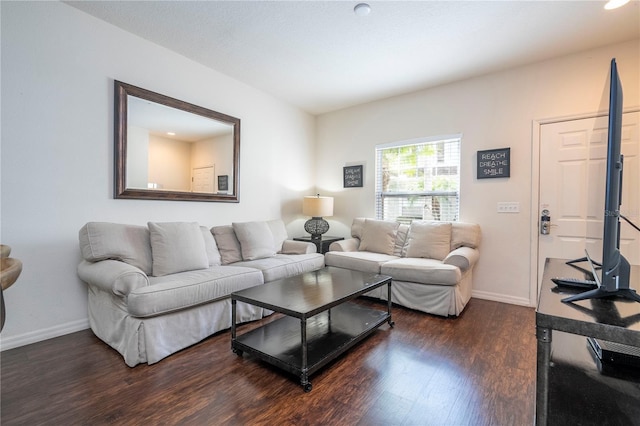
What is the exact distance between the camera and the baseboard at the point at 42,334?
2166 mm

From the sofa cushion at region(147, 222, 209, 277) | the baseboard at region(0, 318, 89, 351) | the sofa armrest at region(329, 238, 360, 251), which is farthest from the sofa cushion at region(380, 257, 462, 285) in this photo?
the baseboard at region(0, 318, 89, 351)

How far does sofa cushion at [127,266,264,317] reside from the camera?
1.95m

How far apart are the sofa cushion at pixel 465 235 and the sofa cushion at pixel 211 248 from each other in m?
2.60

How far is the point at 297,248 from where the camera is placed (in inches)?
144

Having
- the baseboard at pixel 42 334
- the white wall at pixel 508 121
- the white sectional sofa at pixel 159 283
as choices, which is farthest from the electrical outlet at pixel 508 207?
the baseboard at pixel 42 334

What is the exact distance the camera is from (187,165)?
10.8 feet

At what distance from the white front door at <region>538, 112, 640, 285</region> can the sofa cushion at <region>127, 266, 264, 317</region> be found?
307 centimetres

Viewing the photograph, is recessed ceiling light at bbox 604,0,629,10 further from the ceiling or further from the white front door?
the white front door

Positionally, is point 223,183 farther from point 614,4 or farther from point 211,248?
point 614,4

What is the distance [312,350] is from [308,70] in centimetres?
293

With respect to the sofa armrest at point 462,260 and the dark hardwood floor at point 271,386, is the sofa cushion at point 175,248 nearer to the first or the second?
the dark hardwood floor at point 271,386

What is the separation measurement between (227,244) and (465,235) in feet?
8.68

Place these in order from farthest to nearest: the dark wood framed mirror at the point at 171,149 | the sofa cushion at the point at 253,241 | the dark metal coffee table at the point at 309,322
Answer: the sofa cushion at the point at 253,241 → the dark wood framed mirror at the point at 171,149 → the dark metal coffee table at the point at 309,322

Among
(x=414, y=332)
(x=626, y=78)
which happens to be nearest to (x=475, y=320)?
(x=414, y=332)
